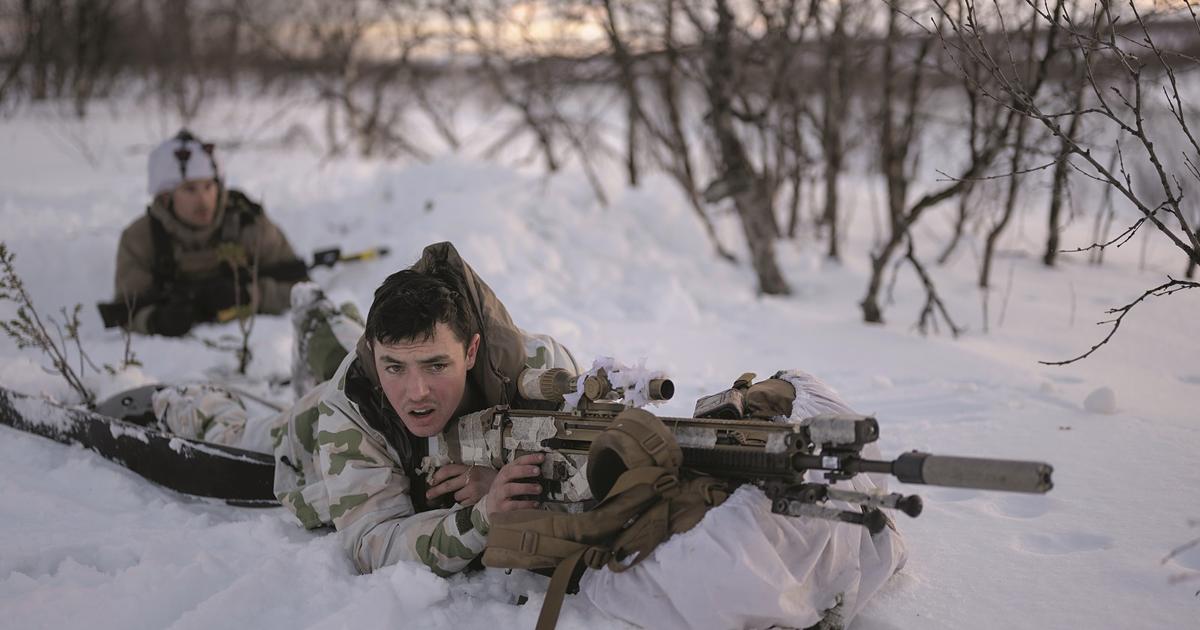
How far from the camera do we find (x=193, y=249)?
5656 millimetres

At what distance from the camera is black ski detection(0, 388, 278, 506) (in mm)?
3242

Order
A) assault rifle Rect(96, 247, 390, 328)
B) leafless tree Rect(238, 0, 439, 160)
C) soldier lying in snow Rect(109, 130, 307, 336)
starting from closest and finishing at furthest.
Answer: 1. assault rifle Rect(96, 247, 390, 328)
2. soldier lying in snow Rect(109, 130, 307, 336)
3. leafless tree Rect(238, 0, 439, 160)

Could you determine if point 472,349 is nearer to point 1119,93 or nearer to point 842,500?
point 842,500

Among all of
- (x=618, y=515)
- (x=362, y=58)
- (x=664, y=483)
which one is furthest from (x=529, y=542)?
(x=362, y=58)

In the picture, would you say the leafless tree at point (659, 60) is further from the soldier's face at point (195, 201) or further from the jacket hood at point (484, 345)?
the jacket hood at point (484, 345)

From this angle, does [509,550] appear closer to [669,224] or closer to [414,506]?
[414,506]

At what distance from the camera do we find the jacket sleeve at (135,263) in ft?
17.7

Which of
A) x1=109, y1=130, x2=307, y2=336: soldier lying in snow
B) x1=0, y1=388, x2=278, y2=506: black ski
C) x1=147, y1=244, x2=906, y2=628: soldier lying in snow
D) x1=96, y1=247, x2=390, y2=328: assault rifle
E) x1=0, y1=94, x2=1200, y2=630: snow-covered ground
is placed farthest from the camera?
x1=109, y1=130, x2=307, y2=336: soldier lying in snow

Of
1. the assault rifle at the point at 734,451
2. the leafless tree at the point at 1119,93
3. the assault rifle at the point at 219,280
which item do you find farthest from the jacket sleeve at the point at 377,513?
the assault rifle at the point at 219,280

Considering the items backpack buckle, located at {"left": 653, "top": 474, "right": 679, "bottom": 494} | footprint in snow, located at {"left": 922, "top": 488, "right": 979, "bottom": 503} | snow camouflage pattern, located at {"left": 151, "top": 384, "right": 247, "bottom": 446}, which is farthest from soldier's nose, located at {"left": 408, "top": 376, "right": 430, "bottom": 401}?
footprint in snow, located at {"left": 922, "top": 488, "right": 979, "bottom": 503}

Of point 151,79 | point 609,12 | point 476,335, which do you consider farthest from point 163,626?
point 151,79

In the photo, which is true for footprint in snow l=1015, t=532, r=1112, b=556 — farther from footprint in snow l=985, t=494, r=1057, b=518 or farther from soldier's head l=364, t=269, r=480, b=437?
soldier's head l=364, t=269, r=480, b=437

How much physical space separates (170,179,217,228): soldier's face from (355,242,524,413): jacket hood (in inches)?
132

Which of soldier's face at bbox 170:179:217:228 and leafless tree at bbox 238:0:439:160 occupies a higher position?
leafless tree at bbox 238:0:439:160
